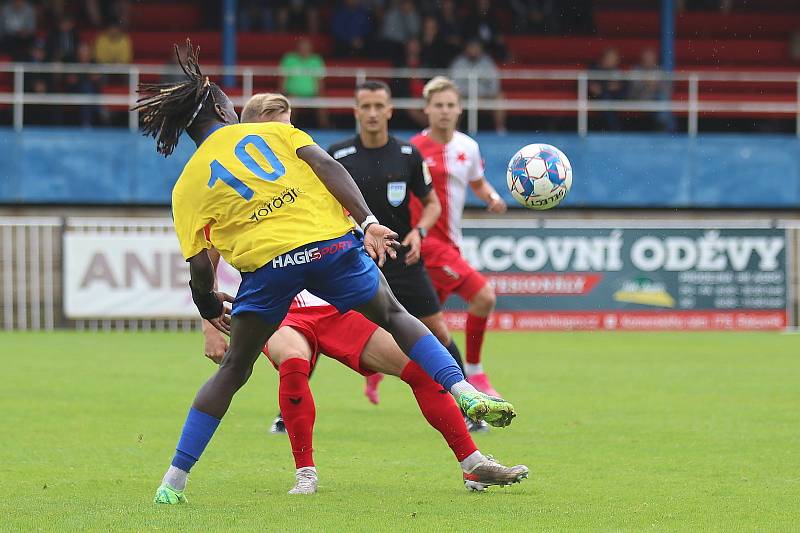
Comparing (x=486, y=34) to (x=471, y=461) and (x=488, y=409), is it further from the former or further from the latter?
(x=488, y=409)

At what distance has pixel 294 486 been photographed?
6898 millimetres

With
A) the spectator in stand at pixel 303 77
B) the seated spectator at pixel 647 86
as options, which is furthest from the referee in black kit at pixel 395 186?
the seated spectator at pixel 647 86

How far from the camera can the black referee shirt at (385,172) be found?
9.39 m

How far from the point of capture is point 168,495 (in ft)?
20.9

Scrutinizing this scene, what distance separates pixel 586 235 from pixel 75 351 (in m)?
7.40

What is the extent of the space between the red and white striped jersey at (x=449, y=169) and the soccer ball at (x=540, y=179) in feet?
6.32

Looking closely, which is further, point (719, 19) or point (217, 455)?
point (719, 19)

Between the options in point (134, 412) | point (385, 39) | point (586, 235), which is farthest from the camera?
point (385, 39)

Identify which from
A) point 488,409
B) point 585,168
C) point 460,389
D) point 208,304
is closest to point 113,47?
point 585,168

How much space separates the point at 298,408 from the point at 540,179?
253cm

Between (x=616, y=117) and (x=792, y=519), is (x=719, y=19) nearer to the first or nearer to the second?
(x=616, y=117)

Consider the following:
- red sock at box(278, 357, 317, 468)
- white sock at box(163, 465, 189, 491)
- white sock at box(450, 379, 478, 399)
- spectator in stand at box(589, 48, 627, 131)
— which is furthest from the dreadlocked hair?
spectator in stand at box(589, 48, 627, 131)

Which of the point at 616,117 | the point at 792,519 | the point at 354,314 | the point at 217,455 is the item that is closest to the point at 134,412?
the point at 217,455

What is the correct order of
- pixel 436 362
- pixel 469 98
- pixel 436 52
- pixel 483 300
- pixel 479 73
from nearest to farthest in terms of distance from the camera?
pixel 436 362
pixel 483 300
pixel 469 98
pixel 479 73
pixel 436 52
